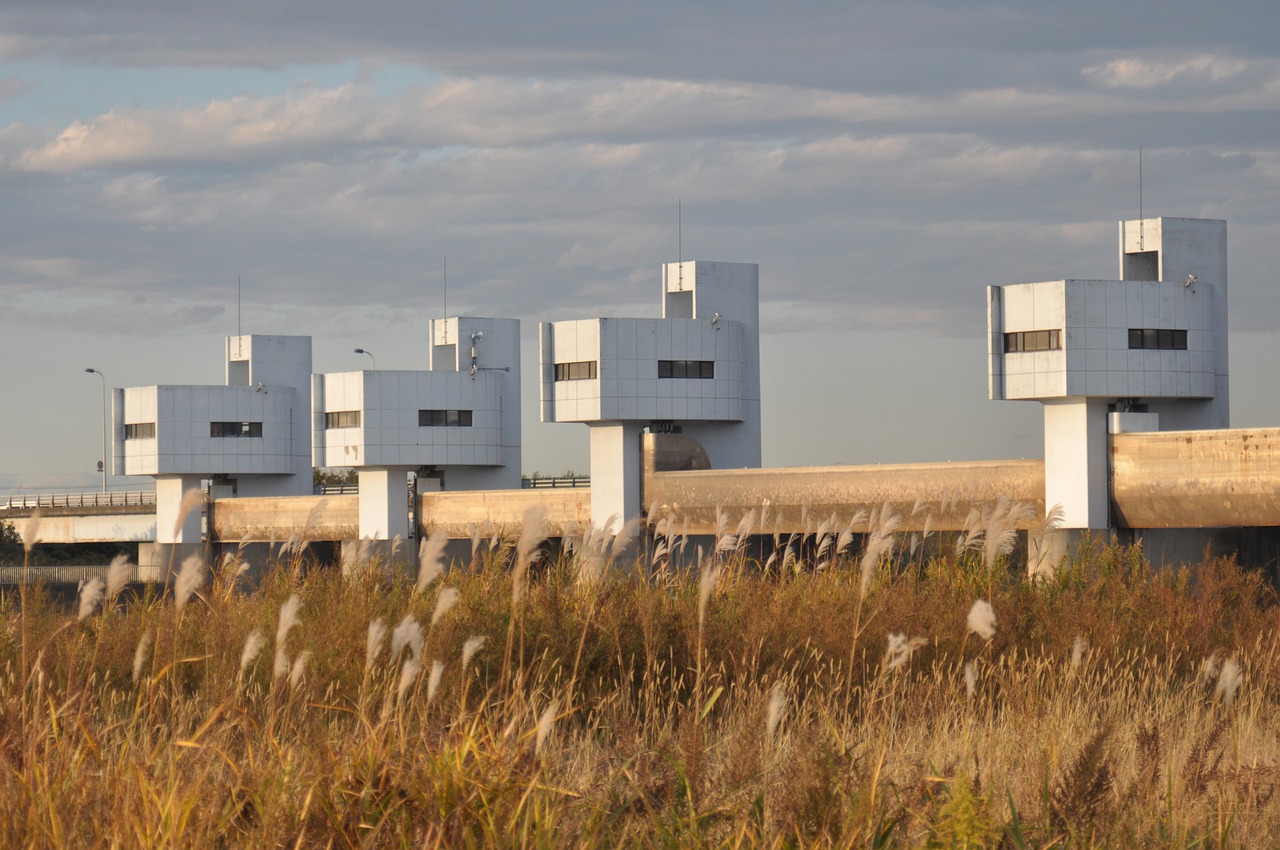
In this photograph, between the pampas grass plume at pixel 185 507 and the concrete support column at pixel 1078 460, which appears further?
the concrete support column at pixel 1078 460

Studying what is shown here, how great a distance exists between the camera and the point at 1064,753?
23.4 feet

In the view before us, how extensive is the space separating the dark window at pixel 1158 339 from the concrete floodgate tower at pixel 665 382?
10.6 meters

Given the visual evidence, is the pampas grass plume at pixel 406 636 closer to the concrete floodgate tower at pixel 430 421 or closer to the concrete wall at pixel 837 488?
the concrete wall at pixel 837 488

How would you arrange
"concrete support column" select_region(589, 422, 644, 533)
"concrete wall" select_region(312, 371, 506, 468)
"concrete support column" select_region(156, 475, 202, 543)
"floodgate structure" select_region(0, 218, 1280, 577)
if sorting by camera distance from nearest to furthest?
"floodgate structure" select_region(0, 218, 1280, 577) < "concrete support column" select_region(589, 422, 644, 533) < "concrete wall" select_region(312, 371, 506, 468) < "concrete support column" select_region(156, 475, 202, 543)

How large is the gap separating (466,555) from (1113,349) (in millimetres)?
19178

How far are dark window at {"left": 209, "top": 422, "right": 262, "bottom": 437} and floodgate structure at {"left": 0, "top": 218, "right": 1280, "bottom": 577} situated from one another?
0.07m

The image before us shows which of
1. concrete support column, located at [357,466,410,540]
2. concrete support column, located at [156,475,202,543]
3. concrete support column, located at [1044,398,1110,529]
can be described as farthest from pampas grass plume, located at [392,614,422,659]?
concrete support column, located at [156,475,202,543]

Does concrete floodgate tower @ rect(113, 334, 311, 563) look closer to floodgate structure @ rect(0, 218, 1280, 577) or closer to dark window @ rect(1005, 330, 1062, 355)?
floodgate structure @ rect(0, 218, 1280, 577)

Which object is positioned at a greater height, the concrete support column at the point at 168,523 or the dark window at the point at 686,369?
the dark window at the point at 686,369

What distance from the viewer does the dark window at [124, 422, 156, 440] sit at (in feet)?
166

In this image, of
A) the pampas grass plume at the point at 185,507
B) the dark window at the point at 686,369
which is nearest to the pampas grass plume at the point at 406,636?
the pampas grass plume at the point at 185,507

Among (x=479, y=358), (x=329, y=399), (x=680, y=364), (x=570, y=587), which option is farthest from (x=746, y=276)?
(x=570, y=587)

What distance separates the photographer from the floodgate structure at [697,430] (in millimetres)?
28531

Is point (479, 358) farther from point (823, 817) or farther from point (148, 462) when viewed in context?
point (823, 817)
